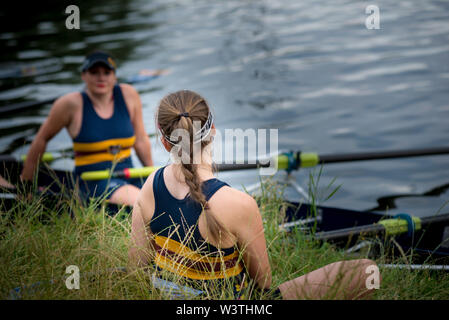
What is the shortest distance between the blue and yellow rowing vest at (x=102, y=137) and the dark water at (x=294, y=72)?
0.73m

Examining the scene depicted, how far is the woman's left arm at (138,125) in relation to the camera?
14.9 feet

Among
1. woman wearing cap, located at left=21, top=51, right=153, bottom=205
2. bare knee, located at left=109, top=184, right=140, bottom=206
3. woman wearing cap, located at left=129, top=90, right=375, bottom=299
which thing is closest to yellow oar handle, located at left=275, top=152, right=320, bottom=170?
woman wearing cap, located at left=21, top=51, right=153, bottom=205

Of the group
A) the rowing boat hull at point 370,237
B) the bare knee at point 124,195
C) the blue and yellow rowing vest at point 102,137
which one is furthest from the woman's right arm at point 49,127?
the rowing boat hull at point 370,237

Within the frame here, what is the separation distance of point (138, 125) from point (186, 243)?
8.87ft

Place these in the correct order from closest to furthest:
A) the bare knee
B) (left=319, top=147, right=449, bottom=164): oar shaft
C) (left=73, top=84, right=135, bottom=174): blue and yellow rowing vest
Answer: the bare knee
(left=73, top=84, right=135, bottom=174): blue and yellow rowing vest
(left=319, top=147, right=449, bottom=164): oar shaft

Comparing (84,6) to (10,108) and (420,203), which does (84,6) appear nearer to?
Answer: (10,108)

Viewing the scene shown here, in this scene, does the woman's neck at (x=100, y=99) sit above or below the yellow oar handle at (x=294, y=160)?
above

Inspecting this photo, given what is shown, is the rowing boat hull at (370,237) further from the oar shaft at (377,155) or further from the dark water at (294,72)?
the dark water at (294,72)

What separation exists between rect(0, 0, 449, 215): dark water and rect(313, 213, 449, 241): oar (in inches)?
76.4

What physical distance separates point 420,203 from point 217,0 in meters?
14.5

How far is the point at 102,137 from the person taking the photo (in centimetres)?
442

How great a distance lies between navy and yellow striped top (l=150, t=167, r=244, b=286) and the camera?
2168 mm

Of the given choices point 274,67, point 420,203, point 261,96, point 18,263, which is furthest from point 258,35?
point 18,263

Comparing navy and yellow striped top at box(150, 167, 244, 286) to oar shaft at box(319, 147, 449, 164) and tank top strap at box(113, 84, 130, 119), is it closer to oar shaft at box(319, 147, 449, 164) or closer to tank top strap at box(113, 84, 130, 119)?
tank top strap at box(113, 84, 130, 119)
